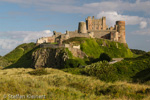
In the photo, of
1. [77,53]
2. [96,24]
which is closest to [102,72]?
[77,53]

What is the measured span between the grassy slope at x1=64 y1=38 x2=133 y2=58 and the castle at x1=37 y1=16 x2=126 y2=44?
3449mm

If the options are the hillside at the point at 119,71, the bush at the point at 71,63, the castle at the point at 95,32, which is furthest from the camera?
the castle at the point at 95,32

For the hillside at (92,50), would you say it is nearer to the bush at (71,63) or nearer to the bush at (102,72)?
the bush at (71,63)

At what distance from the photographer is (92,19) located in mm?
96438

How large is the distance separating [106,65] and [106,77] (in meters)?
4.47

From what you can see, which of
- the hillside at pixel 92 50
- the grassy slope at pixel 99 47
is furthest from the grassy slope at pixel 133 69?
the grassy slope at pixel 99 47

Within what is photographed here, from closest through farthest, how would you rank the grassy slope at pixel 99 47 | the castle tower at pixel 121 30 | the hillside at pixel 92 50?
the hillside at pixel 92 50 → the grassy slope at pixel 99 47 → the castle tower at pixel 121 30

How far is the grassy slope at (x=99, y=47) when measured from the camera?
72713 mm

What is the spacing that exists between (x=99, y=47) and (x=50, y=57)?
23.4 m

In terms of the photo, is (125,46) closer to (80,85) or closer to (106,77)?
(106,77)

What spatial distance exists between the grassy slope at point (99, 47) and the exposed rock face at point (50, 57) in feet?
32.1

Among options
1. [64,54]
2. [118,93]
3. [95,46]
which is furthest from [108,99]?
[95,46]

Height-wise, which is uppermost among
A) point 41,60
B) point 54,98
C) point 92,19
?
point 92,19

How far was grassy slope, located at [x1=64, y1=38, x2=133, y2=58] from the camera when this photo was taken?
72.7 meters
